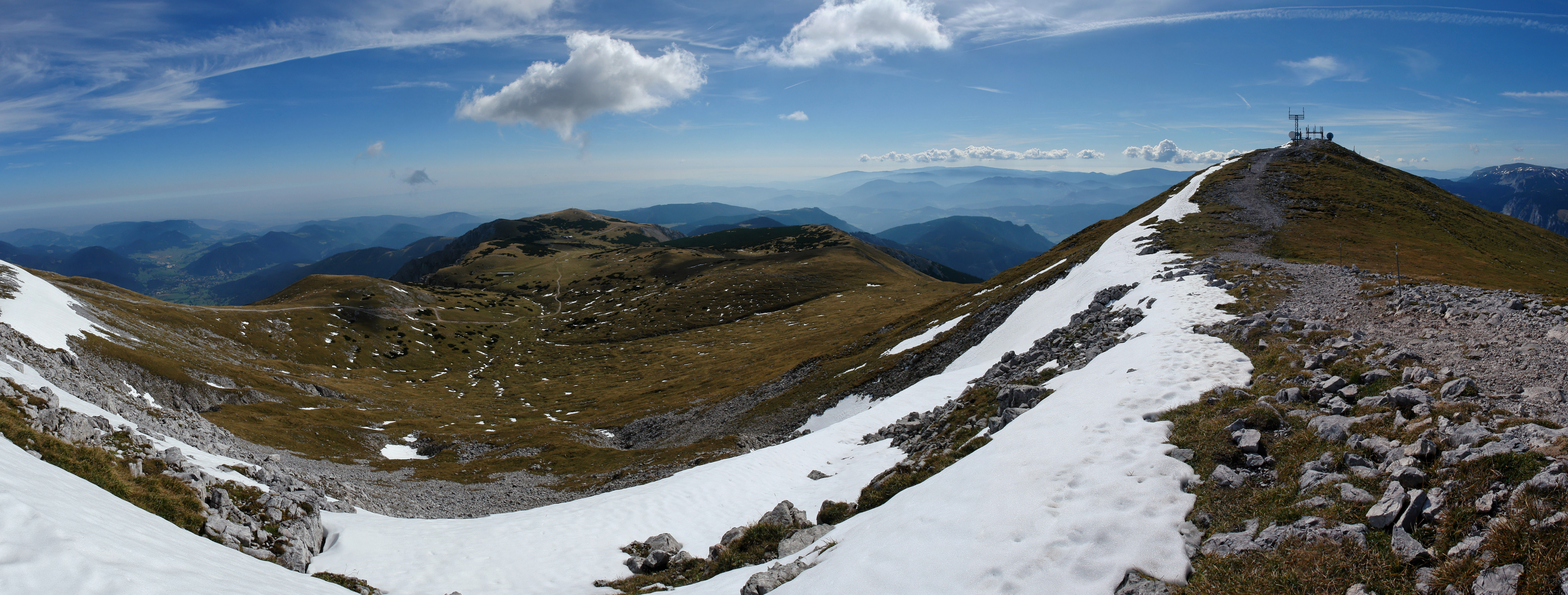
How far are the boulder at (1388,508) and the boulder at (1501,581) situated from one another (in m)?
1.60

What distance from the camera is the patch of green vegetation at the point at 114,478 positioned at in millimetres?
17297

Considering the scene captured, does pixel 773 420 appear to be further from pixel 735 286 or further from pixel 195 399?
pixel 735 286

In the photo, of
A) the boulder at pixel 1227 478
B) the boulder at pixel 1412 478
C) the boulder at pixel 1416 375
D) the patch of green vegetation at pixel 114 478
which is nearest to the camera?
the boulder at pixel 1412 478

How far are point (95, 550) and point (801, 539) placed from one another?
1607cm

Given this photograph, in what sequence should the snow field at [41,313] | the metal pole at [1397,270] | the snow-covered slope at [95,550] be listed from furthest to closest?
1. the snow field at [41,313]
2. the metal pole at [1397,270]
3. the snow-covered slope at [95,550]

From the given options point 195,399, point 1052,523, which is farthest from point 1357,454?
point 195,399

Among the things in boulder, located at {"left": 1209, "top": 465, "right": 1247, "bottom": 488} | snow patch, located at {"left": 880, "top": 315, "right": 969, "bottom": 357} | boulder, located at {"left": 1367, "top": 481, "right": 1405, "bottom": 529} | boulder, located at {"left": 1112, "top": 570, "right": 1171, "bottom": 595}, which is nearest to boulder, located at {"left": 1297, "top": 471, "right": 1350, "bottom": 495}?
boulder, located at {"left": 1209, "top": 465, "right": 1247, "bottom": 488}

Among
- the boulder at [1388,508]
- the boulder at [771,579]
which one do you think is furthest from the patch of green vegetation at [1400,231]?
the boulder at [771,579]

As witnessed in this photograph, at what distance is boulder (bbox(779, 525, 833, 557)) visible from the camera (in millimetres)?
17469

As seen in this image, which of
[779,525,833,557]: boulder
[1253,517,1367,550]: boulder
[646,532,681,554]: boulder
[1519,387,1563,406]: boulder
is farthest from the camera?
[646,532,681,554]: boulder

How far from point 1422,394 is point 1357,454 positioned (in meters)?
3.05

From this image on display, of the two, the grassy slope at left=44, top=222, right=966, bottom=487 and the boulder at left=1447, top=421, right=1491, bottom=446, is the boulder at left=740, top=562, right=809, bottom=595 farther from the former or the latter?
the grassy slope at left=44, top=222, right=966, bottom=487

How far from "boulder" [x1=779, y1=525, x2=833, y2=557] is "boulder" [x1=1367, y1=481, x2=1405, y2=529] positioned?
12.5 meters

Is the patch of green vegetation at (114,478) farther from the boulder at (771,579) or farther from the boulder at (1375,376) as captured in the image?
the boulder at (1375,376)
